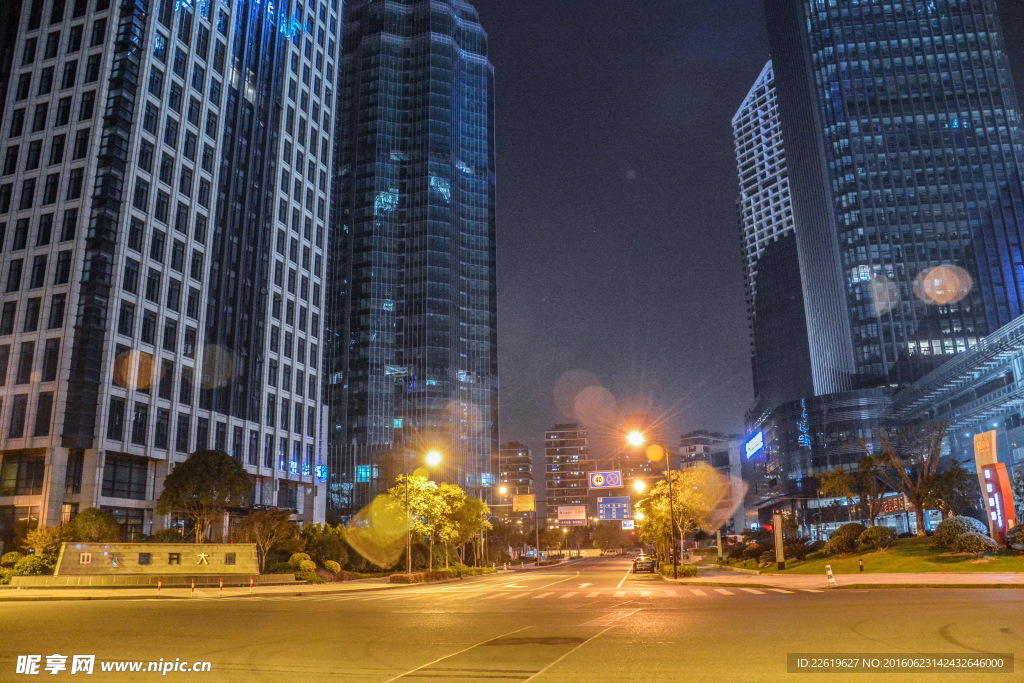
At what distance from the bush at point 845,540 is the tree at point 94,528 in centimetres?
4860

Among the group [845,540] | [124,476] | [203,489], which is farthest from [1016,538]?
[124,476]

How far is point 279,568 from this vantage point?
51.5 metres

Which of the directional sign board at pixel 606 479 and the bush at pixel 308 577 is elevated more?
the directional sign board at pixel 606 479

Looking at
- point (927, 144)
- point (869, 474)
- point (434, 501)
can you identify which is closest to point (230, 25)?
point (434, 501)

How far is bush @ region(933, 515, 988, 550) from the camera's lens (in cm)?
3944

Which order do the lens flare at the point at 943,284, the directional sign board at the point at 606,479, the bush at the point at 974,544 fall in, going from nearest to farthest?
the bush at the point at 974,544 < the directional sign board at the point at 606,479 < the lens flare at the point at 943,284

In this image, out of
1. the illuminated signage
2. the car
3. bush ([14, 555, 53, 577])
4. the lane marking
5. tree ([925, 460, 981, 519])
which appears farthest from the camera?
the illuminated signage

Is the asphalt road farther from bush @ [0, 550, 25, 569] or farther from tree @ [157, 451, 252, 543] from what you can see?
tree @ [157, 451, 252, 543]

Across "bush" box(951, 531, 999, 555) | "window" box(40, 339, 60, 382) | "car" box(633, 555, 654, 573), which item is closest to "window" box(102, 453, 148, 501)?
"window" box(40, 339, 60, 382)

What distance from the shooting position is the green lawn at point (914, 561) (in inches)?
1420

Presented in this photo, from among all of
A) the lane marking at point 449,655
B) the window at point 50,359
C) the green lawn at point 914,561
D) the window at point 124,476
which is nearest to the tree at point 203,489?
the window at point 124,476

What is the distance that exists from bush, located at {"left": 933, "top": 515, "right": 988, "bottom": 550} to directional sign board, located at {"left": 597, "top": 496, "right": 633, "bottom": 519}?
48.4 metres

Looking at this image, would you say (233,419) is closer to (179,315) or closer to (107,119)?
(179,315)

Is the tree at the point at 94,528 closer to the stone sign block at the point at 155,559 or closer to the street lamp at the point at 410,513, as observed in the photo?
the stone sign block at the point at 155,559
